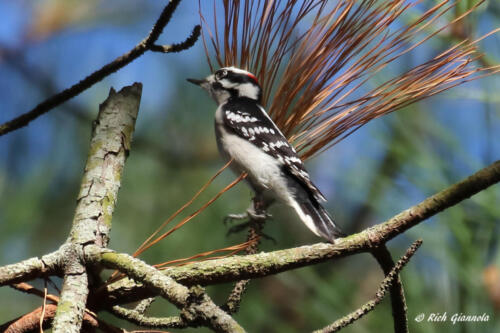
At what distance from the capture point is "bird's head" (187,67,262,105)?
1.26m

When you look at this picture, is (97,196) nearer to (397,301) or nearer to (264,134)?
(397,301)

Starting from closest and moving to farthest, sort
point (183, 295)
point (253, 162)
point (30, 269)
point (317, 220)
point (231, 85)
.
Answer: point (183, 295) < point (30, 269) < point (317, 220) < point (253, 162) < point (231, 85)

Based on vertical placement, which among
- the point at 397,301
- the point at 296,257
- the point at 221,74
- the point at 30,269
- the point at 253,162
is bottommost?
the point at 397,301

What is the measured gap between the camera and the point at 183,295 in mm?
601

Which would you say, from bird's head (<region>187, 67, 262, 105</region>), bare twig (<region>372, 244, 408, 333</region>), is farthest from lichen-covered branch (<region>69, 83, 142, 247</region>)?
bare twig (<region>372, 244, 408, 333</region>)

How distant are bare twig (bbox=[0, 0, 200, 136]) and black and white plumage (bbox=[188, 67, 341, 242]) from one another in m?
0.27

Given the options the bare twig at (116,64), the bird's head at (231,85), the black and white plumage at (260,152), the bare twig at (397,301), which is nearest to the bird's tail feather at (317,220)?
the black and white plumage at (260,152)

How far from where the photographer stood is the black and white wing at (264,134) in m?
1.19

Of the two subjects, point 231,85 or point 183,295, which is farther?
point 231,85

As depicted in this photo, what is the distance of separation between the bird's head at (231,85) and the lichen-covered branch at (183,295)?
59 centimetres

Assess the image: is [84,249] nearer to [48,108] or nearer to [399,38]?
[48,108]

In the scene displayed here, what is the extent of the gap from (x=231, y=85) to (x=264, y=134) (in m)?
0.23

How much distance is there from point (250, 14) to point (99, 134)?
0.35m

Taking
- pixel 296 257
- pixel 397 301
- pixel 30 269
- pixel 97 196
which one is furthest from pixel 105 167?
pixel 397 301
